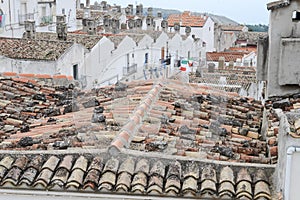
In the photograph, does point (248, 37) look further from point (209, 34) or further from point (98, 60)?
point (98, 60)

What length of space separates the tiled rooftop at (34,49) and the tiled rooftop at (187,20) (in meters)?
23.5

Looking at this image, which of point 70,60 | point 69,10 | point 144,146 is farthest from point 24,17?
point 144,146

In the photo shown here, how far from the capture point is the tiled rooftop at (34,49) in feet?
69.1

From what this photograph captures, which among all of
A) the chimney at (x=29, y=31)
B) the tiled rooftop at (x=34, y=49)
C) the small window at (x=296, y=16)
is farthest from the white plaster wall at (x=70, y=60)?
the small window at (x=296, y=16)

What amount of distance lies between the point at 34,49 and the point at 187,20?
26.4 metres

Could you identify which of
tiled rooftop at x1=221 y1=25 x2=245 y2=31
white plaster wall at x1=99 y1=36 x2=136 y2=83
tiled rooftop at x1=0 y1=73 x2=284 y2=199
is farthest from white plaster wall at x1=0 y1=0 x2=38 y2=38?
tiled rooftop at x1=221 y1=25 x2=245 y2=31

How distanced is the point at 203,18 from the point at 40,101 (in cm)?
3495

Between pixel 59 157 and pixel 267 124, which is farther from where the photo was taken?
pixel 267 124

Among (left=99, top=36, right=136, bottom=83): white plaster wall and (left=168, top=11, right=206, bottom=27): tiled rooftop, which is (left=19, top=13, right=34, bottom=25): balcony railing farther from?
(left=168, top=11, right=206, bottom=27): tiled rooftop

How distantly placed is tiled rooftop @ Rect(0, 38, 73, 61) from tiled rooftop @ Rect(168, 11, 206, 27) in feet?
77.1

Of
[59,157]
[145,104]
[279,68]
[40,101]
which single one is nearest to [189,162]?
[59,157]

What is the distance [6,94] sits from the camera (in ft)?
38.0

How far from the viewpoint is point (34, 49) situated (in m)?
21.7

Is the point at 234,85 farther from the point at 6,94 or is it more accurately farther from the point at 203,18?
the point at 203,18
